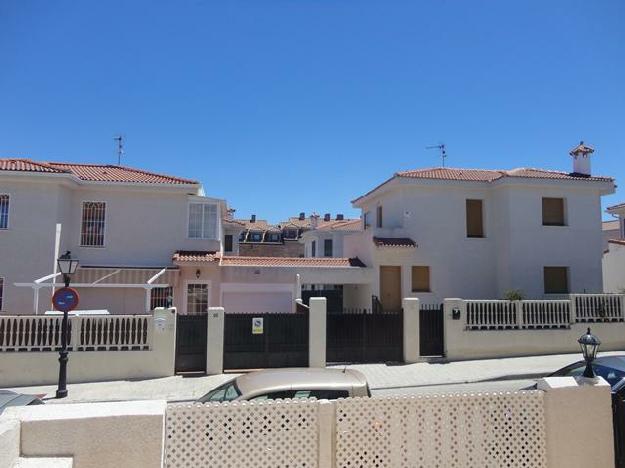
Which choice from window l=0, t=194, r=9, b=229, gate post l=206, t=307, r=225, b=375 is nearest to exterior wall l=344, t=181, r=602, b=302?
gate post l=206, t=307, r=225, b=375

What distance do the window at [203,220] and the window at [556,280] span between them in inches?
602

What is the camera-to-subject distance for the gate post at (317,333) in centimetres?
1417

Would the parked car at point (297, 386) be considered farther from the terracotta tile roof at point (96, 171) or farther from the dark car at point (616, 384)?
the terracotta tile roof at point (96, 171)

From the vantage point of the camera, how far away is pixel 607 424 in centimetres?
504

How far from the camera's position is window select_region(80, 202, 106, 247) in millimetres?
19656

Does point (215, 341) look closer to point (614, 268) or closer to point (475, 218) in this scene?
point (475, 218)

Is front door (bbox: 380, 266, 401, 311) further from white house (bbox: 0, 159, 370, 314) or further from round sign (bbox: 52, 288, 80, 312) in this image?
round sign (bbox: 52, 288, 80, 312)

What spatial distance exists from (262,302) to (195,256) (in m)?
3.55

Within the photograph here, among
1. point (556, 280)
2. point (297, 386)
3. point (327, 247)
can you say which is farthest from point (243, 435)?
point (327, 247)

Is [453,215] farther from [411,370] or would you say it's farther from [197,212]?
[197,212]

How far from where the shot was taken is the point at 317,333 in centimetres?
1424

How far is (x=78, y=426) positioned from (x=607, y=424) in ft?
17.9

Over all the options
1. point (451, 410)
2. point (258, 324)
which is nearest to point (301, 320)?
point (258, 324)

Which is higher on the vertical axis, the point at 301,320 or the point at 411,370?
the point at 301,320
